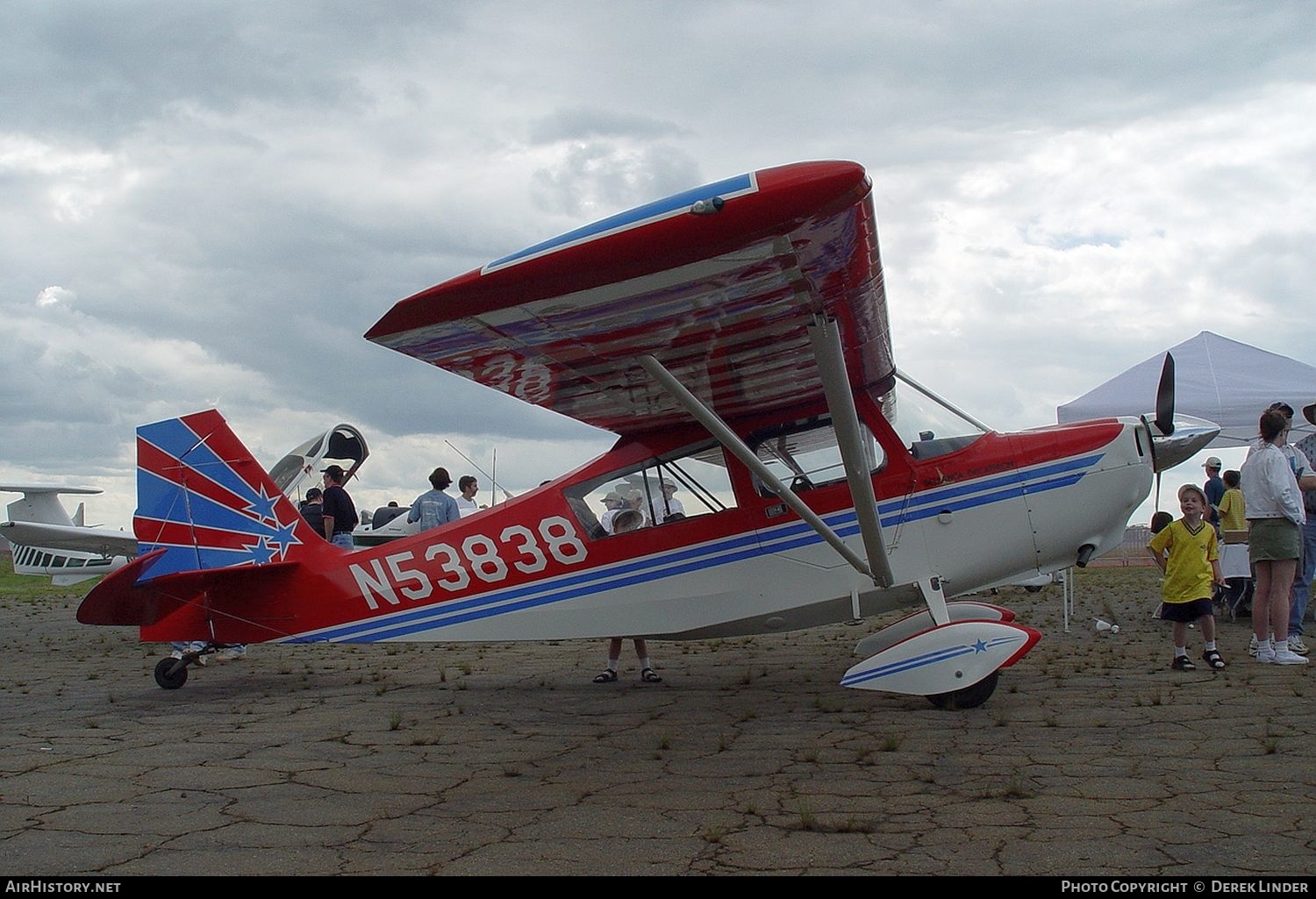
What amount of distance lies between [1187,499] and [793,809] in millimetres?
4979

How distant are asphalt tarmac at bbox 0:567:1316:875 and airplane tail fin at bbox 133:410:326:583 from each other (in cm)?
107

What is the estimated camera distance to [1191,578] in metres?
7.03

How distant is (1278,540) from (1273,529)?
9 cm

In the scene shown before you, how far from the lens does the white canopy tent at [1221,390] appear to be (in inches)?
453

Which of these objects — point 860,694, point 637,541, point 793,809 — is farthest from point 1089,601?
point 793,809

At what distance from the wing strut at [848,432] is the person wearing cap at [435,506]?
464cm

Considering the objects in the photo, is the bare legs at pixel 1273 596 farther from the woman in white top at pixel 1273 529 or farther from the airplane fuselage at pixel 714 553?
the airplane fuselage at pixel 714 553

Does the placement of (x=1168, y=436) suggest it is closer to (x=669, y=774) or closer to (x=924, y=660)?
(x=924, y=660)

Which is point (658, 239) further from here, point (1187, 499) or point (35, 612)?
point (35, 612)

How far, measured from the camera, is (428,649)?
1088 cm

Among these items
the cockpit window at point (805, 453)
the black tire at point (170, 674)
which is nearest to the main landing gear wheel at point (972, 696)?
the cockpit window at point (805, 453)

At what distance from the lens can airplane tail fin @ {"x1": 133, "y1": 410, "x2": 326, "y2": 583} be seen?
24.0 feet

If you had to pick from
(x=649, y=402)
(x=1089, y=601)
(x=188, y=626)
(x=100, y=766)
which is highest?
(x=649, y=402)

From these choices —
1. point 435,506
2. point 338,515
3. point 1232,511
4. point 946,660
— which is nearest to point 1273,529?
point 1232,511
